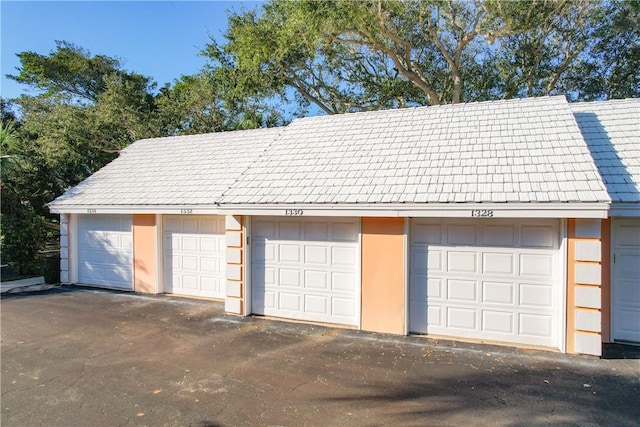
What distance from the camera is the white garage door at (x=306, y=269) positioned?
27.4 feet

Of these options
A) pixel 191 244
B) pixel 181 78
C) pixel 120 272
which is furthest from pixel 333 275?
pixel 181 78

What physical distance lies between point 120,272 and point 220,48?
15130mm

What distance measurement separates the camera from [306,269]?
8.67m

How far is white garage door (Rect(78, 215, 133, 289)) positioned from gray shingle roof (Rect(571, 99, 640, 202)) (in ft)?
40.6

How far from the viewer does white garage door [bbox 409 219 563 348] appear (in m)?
7.05

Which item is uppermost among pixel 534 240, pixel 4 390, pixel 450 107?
pixel 450 107

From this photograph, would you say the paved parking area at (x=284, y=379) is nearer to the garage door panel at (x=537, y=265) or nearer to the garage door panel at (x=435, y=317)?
the garage door panel at (x=435, y=317)

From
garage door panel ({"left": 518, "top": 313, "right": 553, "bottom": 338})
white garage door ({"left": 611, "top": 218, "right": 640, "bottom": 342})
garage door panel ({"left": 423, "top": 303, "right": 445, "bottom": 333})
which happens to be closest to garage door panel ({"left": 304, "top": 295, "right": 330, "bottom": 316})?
garage door panel ({"left": 423, "top": 303, "right": 445, "bottom": 333})

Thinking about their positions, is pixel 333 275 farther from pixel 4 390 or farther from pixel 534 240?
pixel 4 390

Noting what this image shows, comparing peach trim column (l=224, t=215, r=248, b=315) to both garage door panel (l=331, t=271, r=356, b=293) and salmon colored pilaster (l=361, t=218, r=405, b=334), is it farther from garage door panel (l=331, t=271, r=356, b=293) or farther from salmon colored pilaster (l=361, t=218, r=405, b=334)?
salmon colored pilaster (l=361, t=218, r=405, b=334)

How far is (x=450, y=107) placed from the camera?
34.2 feet

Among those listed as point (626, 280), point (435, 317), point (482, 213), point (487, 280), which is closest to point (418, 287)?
point (435, 317)

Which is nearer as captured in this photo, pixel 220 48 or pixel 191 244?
pixel 191 244

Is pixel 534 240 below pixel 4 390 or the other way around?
the other way around
